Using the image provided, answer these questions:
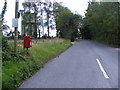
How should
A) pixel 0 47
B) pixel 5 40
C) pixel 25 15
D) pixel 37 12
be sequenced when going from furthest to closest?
pixel 25 15 → pixel 37 12 → pixel 5 40 → pixel 0 47

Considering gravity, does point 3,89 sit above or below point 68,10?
below

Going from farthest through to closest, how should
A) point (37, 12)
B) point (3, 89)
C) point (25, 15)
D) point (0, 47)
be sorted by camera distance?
1. point (25, 15)
2. point (37, 12)
3. point (0, 47)
4. point (3, 89)

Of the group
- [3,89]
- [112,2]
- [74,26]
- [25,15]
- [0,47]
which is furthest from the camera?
[74,26]

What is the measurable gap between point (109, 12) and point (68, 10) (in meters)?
40.1

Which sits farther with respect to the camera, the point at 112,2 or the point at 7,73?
the point at 112,2

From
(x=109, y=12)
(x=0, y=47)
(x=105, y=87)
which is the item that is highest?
(x=109, y=12)

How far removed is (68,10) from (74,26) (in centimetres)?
554

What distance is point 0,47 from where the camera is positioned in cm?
1120

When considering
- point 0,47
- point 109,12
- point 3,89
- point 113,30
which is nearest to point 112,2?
point 109,12

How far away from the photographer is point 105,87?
333 inches

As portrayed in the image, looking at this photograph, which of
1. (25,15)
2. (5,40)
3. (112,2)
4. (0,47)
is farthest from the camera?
(25,15)

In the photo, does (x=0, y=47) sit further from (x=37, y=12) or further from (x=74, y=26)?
(x=74, y=26)

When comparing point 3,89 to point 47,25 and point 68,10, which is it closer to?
point 47,25

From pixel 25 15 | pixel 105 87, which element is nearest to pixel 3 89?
pixel 105 87
